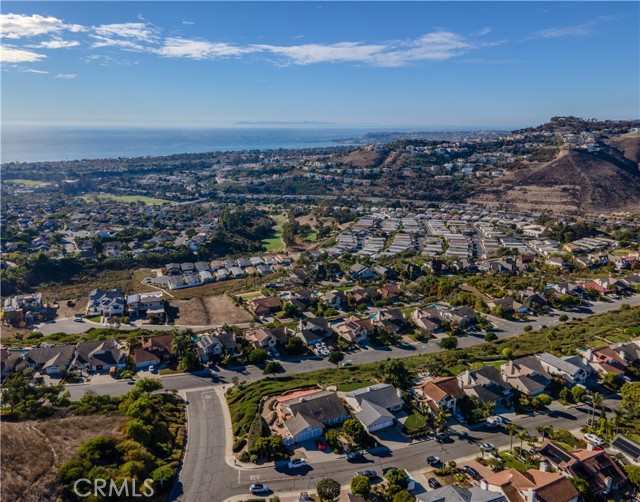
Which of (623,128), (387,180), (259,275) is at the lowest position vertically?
(259,275)

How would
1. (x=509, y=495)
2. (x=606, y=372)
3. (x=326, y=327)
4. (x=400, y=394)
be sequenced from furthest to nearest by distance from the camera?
(x=326, y=327), (x=606, y=372), (x=400, y=394), (x=509, y=495)

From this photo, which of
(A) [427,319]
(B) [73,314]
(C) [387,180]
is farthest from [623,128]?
(B) [73,314]

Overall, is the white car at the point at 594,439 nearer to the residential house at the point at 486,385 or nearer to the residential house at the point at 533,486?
the residential house at the point at 486,385

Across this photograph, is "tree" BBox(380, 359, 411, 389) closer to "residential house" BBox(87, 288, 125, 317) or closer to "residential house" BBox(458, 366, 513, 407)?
"residential house" BBox(458, 366, 513, 407)

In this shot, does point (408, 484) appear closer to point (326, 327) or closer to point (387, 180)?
point (326, 327)

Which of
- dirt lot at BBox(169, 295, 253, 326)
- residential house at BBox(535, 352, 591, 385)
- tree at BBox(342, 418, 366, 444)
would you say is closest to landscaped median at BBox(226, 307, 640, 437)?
residential house at BBox(535, 352, 591, 385)

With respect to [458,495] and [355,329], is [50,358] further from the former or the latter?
[458,495]

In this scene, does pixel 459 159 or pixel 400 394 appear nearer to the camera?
pixel 400 394

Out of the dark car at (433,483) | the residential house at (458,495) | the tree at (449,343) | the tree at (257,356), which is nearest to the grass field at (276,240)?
the tree at (257,356)

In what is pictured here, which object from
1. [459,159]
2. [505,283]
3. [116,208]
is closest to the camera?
[505,283]
